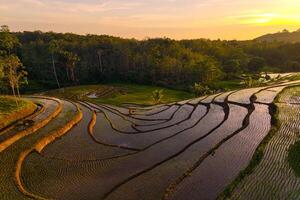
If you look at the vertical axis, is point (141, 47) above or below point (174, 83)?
above

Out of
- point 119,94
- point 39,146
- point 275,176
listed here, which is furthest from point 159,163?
point 119,94

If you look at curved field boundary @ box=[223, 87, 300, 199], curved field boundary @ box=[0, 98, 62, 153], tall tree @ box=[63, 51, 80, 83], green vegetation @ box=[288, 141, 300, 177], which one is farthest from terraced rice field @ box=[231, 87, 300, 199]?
tall tree @ box=[63, 51, 80, 83]

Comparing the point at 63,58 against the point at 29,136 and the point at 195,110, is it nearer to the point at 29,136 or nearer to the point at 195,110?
the point at 195,110

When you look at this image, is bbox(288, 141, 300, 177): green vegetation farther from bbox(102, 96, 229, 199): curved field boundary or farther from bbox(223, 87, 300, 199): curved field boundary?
bbox(102, 96, 229, 199): curved field boundary

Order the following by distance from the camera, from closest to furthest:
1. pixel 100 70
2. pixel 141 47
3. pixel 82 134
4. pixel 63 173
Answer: pixel 63 173 < pixel 82 134 < pixel 100 70 < pixel 141 47

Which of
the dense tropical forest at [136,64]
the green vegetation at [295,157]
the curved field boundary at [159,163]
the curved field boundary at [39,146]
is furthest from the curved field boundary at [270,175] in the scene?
the dense tropical forest at [136,64]

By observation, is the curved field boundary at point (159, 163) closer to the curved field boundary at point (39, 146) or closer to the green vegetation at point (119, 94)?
the curved field boundary at point (39, 146)

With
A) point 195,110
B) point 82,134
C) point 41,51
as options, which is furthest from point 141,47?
point 82,134
